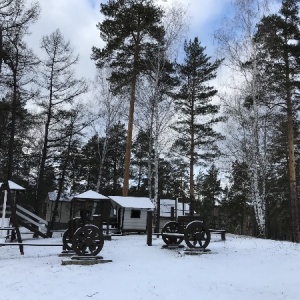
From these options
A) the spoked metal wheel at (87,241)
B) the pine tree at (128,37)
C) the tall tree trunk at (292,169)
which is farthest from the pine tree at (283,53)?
the spoked metal wheel at (87,241)

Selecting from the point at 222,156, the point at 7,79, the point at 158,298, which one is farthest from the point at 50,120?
the point at 158,298

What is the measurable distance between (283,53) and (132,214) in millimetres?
12244

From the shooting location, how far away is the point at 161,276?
835cm

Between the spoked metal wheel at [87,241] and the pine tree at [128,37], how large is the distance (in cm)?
984

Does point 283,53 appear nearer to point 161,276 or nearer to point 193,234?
point 193,234

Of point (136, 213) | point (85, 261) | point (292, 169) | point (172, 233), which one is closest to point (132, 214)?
point (136, 213)

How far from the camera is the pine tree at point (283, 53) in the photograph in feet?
57.4

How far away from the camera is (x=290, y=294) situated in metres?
7.06

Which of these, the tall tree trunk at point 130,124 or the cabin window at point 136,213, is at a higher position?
the tall tree trunk at point 130,124

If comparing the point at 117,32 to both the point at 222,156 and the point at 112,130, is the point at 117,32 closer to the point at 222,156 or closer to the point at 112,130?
the point at 112,130

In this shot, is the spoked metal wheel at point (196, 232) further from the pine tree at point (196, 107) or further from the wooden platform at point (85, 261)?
the pine tree at point (196, 107)

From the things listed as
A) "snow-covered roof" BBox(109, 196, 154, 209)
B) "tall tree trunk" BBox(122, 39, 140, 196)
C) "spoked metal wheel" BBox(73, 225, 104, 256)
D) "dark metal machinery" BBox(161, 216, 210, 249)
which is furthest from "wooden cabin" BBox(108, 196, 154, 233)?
"spoked metal wheel" BBox(73, 225, 104, 256)

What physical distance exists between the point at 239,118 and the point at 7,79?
12.8 meters

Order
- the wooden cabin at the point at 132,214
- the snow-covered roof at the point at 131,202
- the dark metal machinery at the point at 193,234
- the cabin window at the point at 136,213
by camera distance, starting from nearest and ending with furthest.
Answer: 1. the dark metal machinery at the point at 193,234
2. the snow-covered roof at the point at 131,202
3. the wooden cabin at the point at 132,214
4. the cabin window at the point at 136,213
